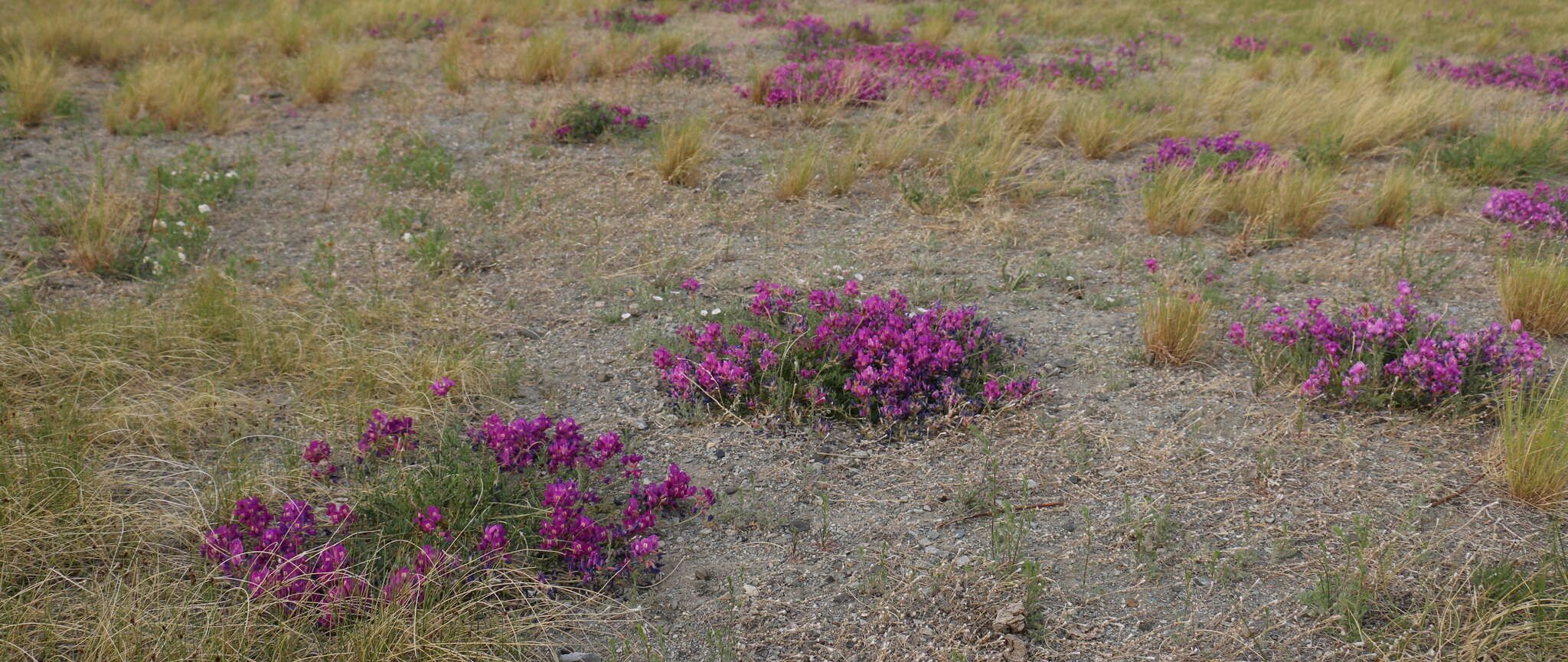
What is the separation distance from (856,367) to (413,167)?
4.25m

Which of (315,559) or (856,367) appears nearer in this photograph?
(315,559)

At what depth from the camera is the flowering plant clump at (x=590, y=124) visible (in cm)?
787

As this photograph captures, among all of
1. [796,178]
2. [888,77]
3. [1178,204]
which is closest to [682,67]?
[888,77]

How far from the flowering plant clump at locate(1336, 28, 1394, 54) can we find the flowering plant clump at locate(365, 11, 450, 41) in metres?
10.6

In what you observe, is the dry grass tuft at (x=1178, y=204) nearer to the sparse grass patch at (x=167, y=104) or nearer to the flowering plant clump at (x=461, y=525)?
the flowering plant clump at (x=461, y=525)

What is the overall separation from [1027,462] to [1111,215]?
317 cm

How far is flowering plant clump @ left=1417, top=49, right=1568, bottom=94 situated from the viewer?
9.70 metres

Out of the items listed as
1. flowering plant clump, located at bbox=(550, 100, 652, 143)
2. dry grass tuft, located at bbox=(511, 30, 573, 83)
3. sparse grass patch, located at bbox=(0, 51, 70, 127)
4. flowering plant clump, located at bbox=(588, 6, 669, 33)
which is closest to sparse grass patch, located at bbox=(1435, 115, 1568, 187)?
flowering plant clump, located at bbox=(550, 100, 652, 143)

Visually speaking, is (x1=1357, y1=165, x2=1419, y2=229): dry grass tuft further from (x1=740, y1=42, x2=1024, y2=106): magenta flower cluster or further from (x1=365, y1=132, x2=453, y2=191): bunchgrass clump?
(x1=365, y1=132, x2=453, y2=191): bunchgrass clump

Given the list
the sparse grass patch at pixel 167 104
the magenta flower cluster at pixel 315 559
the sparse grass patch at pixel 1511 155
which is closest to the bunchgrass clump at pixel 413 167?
the sparse grass patch at pixel 167 104

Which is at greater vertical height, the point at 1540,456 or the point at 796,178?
the point at 1540,456

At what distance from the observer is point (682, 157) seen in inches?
276

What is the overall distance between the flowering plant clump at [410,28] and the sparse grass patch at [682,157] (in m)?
6.42

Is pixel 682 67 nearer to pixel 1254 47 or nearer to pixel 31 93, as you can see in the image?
pixel 31 93
